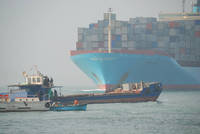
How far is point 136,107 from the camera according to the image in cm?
6656

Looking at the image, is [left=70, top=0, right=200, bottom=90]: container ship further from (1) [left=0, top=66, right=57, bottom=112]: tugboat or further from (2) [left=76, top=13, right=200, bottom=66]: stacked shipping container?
(1) [left=0, top=66, right=57, bottom=112]: tugboat

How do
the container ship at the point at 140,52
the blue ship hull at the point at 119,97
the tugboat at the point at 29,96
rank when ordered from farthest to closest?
the container ship at the point at 140,52
the blue ship hull at the point at 119,97
the tugboat at the point at 29,96

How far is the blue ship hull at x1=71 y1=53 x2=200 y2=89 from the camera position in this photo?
338ft

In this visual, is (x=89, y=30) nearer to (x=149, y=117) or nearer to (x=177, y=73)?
(x=177, y=73)

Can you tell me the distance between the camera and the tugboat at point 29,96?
56562 millimetres

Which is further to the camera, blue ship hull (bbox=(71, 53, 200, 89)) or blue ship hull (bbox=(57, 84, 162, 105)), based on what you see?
blue ship hull (bbox=(71, 53, 200, 89))

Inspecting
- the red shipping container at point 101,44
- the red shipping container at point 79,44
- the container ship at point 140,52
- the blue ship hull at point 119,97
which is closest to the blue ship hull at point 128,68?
the container ship at point 140,52

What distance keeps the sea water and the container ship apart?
39.2 m

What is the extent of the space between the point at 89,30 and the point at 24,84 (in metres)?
61.1

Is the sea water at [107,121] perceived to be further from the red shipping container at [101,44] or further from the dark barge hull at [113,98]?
the red shipping container at [101,44]

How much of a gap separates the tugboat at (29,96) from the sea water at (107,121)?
0.86 metres

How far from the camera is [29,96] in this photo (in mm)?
58969

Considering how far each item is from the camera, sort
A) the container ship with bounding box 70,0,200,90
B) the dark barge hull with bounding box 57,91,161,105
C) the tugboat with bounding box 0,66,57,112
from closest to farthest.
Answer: the tugboat with bounding box 0,66,57,112 → the dark barge hull with bounding box 57,91,161,105 → the container ship with bounding box 70,0,200,90

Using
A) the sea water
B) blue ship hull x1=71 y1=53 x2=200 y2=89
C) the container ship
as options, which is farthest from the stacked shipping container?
the sea water
